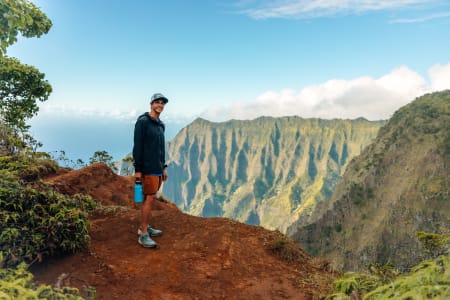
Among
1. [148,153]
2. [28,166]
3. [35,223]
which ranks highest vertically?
[148,153]

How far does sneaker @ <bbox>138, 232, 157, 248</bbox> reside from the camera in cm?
716

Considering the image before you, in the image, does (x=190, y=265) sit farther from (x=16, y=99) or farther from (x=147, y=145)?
(x=16, y=99)

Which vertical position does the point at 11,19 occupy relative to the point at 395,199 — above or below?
above

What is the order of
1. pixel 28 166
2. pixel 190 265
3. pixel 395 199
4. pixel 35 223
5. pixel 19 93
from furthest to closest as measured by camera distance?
pixel 395 199 < pixel 19 93 < pixel 28 166 < pixel 190 265 < pixel 35 223

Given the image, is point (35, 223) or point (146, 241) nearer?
point (35, 223)

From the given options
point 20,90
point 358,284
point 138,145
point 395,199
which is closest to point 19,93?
point 20,90

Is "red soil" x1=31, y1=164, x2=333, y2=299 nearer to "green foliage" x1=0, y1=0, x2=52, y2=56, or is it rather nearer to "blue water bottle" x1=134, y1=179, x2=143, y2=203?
"blue water bottle" x1=134, y1=179, x2=143, y2=203

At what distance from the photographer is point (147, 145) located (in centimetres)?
754

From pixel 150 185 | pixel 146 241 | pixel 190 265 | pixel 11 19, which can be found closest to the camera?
pixel 11 19

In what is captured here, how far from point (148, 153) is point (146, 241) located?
1.86 meters

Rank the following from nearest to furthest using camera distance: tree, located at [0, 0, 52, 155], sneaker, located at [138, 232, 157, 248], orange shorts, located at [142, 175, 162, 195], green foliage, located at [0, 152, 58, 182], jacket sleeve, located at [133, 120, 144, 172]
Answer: sneaker, located at [138, 232, 157, 248] < jacket sleeve, located at [133, 120, 144, 172] < orange shorts, located at [142, 175, 162, 195] < green foliage, located at [0, 152, 58, 182] < tree, located at [0, 0, 52, 155]

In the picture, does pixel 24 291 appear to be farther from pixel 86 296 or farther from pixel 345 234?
pixel 345 234

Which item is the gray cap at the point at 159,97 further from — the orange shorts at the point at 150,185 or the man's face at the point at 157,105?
the orange shorts at the point at 150,185

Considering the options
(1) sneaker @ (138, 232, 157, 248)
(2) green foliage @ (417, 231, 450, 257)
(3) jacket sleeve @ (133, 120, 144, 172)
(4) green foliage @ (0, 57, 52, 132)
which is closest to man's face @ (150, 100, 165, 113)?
(3) jacket sleeve @ (133, 120, 144, 172)
